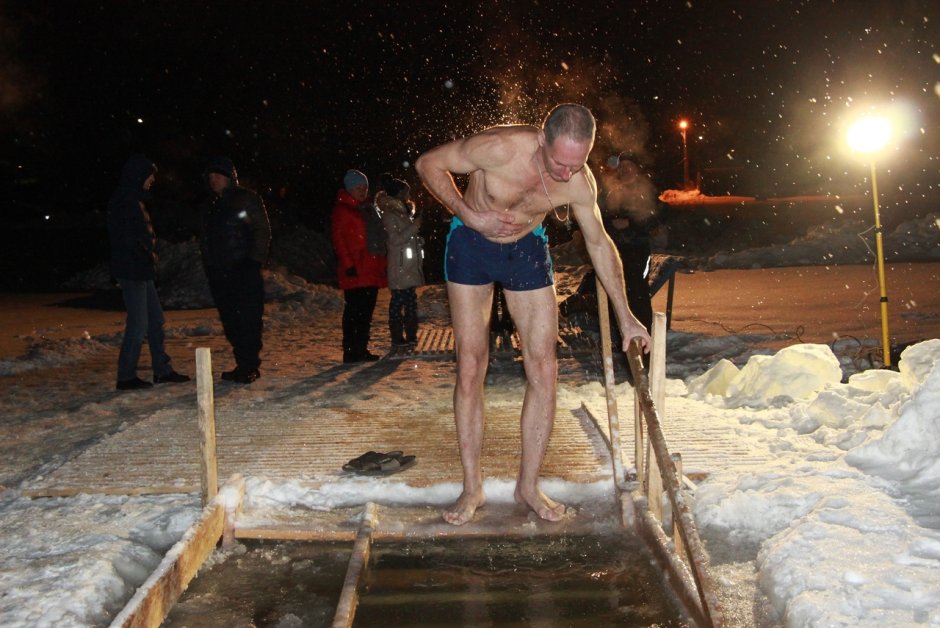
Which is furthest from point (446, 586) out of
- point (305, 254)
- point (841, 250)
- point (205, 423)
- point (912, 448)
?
point (305, 254)

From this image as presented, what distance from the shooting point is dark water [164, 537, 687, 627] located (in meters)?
3.39

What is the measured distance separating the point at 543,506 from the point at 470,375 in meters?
0.71

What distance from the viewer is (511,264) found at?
14.0ft

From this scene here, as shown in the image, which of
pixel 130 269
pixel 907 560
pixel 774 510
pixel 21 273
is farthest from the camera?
pixel 21 273

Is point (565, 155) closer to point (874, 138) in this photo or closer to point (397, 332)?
point (874, 138)

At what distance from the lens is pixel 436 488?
465 cm

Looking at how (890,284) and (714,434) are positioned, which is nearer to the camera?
(714,434)

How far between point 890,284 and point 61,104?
2481cm

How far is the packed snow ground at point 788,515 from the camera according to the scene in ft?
10.5

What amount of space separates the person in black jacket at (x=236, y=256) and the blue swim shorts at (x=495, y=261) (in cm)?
421

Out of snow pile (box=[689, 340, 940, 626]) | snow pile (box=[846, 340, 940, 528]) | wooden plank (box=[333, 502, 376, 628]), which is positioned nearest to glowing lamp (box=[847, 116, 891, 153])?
snow pile (box=[689, 340, 940, 626])

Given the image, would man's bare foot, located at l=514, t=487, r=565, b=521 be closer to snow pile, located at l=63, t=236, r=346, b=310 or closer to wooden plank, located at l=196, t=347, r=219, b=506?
wooden plank, located at l=196, t=347, r=219, b=506

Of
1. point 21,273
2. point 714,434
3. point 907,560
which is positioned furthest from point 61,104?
point 907,560

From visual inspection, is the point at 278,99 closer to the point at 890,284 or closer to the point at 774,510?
the point at 890,284
